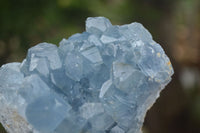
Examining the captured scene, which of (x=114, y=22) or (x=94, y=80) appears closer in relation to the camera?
(x=94, y=80)

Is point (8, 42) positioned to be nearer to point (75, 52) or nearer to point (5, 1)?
point (5, 1)

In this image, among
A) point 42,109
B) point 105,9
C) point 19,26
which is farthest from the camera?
point 105,9

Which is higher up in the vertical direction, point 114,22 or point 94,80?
point 94,80

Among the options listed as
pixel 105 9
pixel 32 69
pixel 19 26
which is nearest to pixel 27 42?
pixel 19 26

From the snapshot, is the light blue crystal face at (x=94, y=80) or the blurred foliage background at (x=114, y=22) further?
the blurred foliage background at (x=114, y=22)
